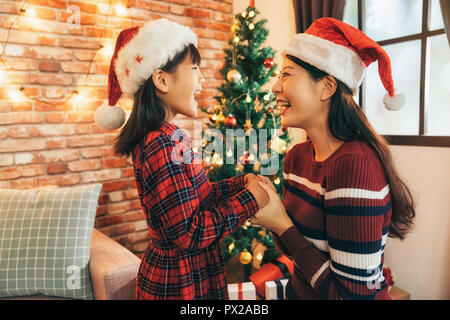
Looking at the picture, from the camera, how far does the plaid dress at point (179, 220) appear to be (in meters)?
0.95

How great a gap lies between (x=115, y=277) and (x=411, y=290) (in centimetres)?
186

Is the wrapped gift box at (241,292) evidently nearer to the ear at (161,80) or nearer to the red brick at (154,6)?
the ear at (161,80)

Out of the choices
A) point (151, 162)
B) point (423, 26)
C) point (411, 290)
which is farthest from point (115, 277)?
point (423, 26)

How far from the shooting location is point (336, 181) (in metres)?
0.82

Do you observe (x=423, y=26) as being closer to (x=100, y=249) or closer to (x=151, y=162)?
(x=151, y=162)

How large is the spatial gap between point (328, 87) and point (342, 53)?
0.34ft

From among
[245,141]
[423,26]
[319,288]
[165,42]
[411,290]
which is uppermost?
[423,26]

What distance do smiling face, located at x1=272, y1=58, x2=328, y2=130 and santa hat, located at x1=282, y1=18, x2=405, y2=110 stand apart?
5cm

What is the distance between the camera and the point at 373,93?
2.35 meters

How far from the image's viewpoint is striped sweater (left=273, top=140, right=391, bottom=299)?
77 cm

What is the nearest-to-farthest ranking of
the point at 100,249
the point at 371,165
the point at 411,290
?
1. the point at 371,165
2. the point at 100,249
3. the point at 411,290

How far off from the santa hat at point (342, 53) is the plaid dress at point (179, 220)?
0.47m

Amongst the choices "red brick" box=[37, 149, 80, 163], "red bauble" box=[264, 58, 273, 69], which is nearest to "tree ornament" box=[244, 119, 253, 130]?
"red bauble" box=[264, 58, 273, 69]

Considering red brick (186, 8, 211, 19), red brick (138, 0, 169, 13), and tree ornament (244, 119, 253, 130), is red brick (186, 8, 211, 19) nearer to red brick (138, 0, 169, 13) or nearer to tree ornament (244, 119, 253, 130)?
red brick (138, 0, 169, 13)
